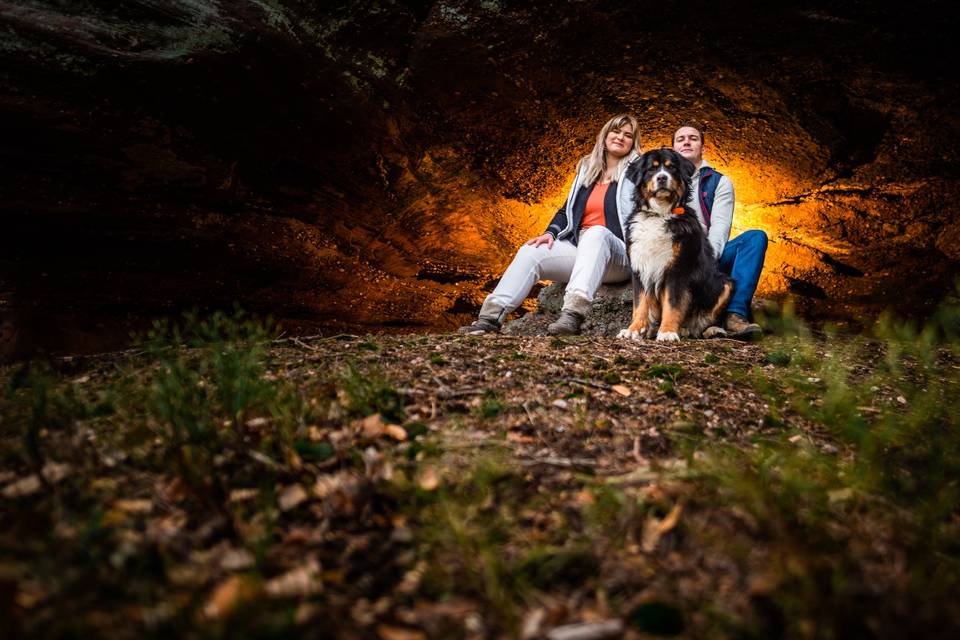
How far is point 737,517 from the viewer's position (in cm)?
109

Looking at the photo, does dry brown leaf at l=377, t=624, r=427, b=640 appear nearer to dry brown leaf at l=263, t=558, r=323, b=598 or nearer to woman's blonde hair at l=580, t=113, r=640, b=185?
dry brown leaf at l=263, t=558, r=323, b=598

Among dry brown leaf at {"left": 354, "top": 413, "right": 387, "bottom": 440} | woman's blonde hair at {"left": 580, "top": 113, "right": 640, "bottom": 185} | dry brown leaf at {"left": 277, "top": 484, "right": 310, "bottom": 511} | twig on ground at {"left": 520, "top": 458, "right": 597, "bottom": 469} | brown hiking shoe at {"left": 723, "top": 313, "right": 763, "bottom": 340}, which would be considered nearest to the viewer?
dry brown leaf at {"left": 277, "top": 484, "right": 310, "bottom": 511}

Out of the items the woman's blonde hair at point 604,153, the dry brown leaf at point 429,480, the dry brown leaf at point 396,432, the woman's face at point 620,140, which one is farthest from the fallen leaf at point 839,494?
the woman's face at point 620,140

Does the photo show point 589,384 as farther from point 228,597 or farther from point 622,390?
point 228,597

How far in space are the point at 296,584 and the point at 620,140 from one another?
4686mm

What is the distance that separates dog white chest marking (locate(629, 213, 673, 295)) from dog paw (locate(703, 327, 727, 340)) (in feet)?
1.79

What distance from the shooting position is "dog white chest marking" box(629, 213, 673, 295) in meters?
3.87

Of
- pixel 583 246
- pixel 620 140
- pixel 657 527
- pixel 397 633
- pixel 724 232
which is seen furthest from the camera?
pixel 620 140

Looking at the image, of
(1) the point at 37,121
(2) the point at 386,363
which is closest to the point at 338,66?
(1) the point at 37,121

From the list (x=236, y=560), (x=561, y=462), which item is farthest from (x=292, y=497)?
(x=561, y=462)

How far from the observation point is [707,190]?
4.46 m

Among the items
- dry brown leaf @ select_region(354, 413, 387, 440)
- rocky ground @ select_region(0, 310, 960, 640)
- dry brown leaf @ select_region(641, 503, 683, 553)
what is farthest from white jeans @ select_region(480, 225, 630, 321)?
dry brown leaf @ select_region(641, 503, 683, 553)

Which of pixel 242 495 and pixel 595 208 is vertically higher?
pixel 595 208

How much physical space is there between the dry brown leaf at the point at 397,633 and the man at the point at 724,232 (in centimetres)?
392
